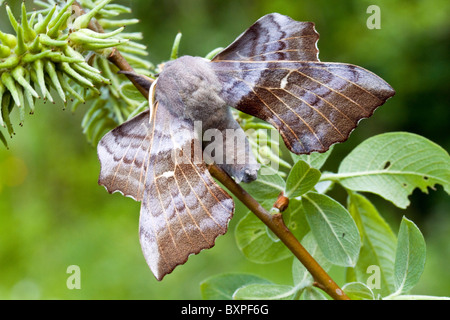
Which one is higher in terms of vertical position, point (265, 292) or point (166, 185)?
point (166, 185)

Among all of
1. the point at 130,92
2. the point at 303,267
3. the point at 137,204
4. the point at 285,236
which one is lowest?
the point at 137,204


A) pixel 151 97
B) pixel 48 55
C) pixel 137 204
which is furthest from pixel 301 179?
pixel 137 204

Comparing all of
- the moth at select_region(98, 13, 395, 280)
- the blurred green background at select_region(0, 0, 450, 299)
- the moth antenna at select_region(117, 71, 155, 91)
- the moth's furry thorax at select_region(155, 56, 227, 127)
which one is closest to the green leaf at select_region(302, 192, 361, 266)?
the moth at select_region(98, 13, 395, 280)

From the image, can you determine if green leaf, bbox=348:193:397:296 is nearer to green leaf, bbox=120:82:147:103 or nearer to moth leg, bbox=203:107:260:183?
moth leg, bbox=203:107:260:183

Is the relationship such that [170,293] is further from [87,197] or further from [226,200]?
[226,200]

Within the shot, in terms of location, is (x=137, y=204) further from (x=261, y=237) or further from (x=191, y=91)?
(x=191, y=91)

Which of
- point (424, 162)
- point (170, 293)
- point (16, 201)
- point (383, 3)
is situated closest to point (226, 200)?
point (424, 162)
